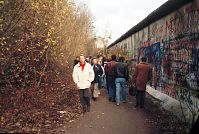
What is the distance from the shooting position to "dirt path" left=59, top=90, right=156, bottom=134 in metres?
9.15

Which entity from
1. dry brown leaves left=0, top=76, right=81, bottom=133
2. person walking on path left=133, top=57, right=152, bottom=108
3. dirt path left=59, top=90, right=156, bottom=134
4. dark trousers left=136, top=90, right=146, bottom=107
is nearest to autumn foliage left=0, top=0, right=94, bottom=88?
dry brown leaves left=0, top=76, right=81, bottom=133

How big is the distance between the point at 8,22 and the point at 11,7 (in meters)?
0.53

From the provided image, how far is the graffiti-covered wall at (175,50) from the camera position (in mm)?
10211

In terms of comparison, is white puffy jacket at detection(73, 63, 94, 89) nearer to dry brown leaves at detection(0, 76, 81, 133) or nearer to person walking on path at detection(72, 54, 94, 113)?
person walking on path at detection(72, 54, 94, 113)

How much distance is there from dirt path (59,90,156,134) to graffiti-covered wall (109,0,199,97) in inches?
62.7

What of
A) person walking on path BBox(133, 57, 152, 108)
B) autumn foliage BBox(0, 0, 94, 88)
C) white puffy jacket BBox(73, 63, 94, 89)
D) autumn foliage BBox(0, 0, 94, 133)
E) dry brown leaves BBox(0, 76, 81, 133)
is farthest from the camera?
person walking on path BBox(133, 57, 152, 108)

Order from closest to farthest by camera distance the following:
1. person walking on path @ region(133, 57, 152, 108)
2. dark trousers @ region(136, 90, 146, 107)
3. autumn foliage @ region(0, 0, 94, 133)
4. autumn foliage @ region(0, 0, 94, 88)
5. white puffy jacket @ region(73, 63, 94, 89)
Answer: autumn foliage @ region(0, 0, 94, 133), autumn foliage @ region(0, 0, 94, 88), white puffy jacket @ region(73, 63, 94, 89), person walking on path @ region(133, 57, 152, 108), dark trousers @ region(136, 90, 146, 107)

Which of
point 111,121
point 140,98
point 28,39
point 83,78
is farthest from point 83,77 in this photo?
point 28,39

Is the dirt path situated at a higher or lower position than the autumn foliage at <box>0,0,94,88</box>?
lower

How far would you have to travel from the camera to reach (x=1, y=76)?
12609 mm

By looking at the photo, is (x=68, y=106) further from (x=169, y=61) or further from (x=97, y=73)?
(x=169, y=61)

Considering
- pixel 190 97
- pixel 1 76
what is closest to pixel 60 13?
pixel 1 76

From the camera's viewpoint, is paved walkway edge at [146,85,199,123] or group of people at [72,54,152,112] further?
group of people at [72,54,152,112]

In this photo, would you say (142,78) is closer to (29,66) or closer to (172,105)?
(172,105)
